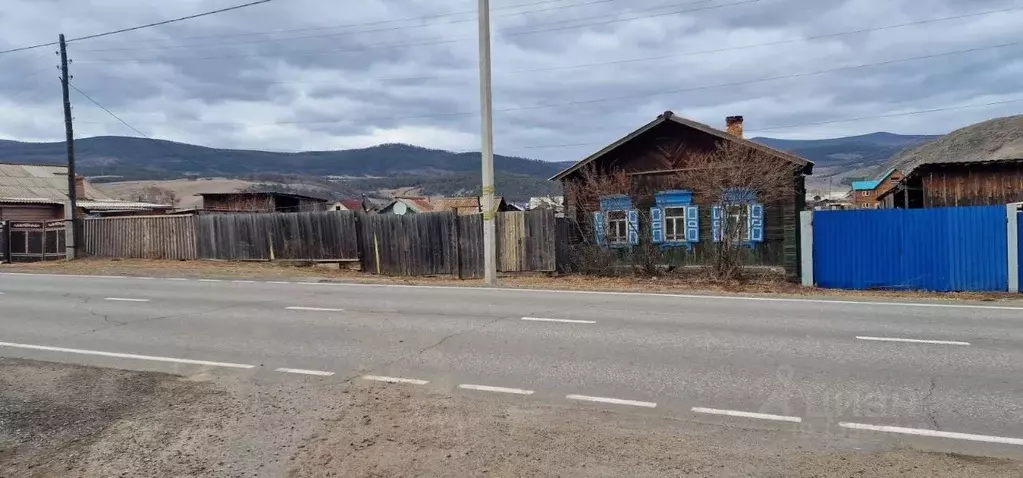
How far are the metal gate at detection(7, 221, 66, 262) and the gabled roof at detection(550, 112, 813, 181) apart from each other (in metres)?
22.5

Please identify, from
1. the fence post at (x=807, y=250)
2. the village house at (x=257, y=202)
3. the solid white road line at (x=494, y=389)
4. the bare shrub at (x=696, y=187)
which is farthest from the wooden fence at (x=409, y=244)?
the village house at (x=257, y=202)

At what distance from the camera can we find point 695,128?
22.3m

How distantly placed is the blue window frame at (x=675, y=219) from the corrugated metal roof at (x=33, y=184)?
37.1 m

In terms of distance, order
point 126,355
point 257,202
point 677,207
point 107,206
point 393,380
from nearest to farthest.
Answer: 1. point 393,380
2. point 126,355
3. point 677,207
4. point 107,206
5. point 257,202

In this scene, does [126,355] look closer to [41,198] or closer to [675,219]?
[675,219]

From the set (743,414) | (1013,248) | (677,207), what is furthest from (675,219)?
(743,414)

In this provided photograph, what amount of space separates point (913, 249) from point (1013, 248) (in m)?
1.83

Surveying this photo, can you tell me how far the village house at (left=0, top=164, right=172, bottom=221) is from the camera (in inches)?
1561

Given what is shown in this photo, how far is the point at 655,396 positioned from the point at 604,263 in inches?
541

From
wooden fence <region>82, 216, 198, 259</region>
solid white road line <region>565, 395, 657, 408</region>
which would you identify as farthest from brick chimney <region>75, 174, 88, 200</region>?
solid white road line <region>565, 395, 657, 408</region>

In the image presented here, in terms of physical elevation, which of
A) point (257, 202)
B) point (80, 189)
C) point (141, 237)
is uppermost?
point (80, 189)

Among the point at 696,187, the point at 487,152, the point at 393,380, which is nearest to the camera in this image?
the point at 393,380

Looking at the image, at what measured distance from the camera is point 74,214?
28.3m

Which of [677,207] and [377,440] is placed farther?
[677,207]
